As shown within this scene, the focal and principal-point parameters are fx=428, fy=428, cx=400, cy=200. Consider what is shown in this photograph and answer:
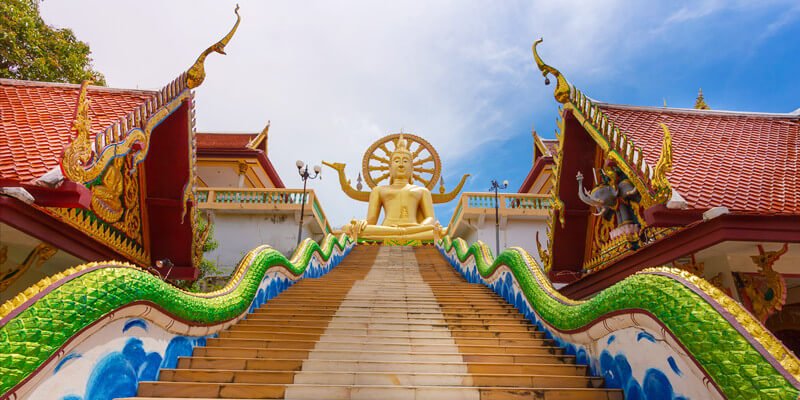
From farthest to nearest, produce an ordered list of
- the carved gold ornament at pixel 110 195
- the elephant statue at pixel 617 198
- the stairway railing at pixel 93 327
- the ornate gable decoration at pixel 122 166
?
the elephant statue at pixel 617 198 < the carved gold ornament at pixel 110 195 < the ornate gable decoration at pixel 122 166 < the stairway railing at pixel 93 327

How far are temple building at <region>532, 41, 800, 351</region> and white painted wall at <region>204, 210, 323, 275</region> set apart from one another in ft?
35.0

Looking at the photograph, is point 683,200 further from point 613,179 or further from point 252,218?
point 252,218

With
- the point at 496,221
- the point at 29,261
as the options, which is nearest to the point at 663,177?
the point at 29,261

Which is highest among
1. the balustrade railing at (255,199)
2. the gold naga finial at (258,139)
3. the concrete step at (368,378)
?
the gold naga finial at (258,139)

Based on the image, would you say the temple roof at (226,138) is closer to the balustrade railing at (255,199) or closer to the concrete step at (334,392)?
the balustrade railing at (255,199)

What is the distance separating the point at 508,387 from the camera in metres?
3.33

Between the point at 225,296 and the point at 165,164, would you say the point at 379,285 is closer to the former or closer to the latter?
the point at 225,296

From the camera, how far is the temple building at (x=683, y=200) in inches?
159

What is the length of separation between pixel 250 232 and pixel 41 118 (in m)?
10.7

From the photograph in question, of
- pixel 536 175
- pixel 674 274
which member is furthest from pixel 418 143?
pixel 674 274

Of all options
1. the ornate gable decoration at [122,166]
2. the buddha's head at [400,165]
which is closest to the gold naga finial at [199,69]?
the ornate gable decoration at [122,166]

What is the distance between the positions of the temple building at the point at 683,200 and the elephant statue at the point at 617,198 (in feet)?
0.04

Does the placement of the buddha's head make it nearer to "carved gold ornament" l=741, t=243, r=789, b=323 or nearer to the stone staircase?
the stone staircase

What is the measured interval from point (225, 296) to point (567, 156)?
507 cm
